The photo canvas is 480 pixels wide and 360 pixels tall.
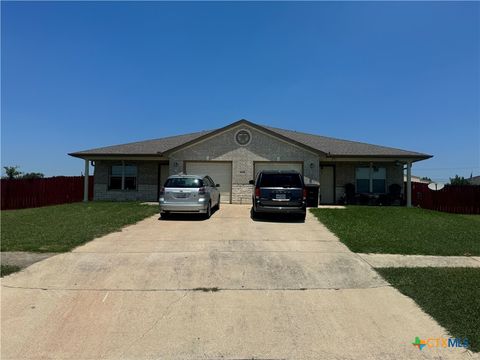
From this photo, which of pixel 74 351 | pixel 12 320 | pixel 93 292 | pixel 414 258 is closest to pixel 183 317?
pixel 74 351

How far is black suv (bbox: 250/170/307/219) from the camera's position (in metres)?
11.9

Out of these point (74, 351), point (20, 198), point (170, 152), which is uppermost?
point (170, 152)

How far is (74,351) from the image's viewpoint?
3727 mm

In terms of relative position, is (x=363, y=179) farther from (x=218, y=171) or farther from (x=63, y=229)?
(x=63, y=229)

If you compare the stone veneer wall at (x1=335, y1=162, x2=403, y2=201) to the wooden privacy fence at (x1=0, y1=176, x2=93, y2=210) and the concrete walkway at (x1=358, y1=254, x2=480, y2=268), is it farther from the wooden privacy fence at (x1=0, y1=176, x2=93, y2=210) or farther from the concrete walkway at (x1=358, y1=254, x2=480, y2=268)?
the wooden privacy fence at (x1=0, y1=176, x2=93, y2=210)

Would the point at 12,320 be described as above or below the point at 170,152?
below

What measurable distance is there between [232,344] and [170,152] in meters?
15.4

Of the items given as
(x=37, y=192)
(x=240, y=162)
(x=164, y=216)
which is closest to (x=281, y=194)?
(x=164, y=216)

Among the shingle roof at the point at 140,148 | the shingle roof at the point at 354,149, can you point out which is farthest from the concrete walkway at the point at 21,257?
the shingle roof at the point at 354,149

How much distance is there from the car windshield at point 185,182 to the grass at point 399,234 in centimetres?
461

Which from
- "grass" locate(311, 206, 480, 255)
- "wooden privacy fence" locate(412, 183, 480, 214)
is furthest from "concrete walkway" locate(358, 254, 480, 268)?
"wooden privacy fence" locate(412, 183, 480, 214)

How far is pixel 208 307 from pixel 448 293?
357 cm

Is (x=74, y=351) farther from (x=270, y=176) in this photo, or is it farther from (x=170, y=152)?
(x=170, y=152)

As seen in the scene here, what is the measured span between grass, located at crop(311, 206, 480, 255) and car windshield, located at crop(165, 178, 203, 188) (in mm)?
4612
